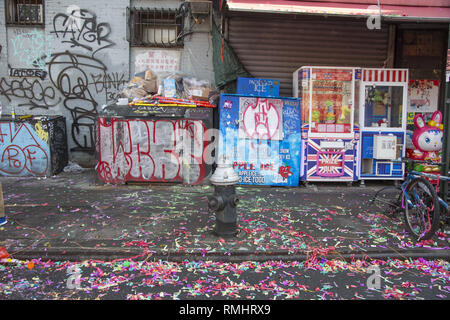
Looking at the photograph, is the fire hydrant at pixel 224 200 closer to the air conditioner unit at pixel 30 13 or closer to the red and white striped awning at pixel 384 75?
the red and white striped awning at pixel 384 75

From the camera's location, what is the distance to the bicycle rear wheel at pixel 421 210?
439 cm

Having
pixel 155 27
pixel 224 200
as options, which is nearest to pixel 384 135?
pixel 224 200

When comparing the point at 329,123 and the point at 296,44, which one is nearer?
the point at 329,123

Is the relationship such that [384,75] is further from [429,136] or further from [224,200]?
[224,200]

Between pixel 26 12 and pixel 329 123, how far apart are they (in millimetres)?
7686

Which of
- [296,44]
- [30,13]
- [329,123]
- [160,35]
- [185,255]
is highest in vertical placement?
[30,13]

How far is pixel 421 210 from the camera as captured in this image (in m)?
4.68

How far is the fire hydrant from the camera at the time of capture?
4.54 meters

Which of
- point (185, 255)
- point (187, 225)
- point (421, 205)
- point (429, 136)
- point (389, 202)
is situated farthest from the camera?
point (429, 136)

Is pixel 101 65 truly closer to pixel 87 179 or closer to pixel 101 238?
pixel 87 179

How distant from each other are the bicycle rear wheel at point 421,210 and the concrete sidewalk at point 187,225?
17 centimetres

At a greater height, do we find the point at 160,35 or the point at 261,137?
the point at 160,35

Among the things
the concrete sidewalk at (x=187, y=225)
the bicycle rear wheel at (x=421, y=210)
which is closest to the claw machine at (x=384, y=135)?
the concrete sidewalk at (x=187, y=225)

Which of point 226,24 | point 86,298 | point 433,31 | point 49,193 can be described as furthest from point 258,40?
point 86,298
